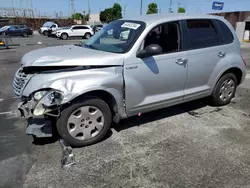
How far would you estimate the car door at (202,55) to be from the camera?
403 centimetres

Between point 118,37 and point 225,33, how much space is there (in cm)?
218

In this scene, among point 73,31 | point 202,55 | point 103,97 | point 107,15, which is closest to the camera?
point 103,97

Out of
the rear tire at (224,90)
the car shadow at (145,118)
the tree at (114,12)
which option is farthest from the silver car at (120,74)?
the tree at (114,12)

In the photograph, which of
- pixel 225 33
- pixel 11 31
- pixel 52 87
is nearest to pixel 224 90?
pixel 225 33

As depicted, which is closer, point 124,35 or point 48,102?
point 48,102

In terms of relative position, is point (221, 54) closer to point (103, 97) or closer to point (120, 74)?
point (120, 74)

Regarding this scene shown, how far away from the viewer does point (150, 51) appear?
3404 millimetres

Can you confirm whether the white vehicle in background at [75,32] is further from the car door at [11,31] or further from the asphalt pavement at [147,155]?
the asphalt pavement at [147,155]

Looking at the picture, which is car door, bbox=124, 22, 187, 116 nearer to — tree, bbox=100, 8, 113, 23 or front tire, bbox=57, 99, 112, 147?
front tire, bbox=57, 99, 112, 147

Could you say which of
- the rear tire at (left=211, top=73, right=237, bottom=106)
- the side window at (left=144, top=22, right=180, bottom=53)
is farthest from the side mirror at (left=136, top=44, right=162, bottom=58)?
the rear tire at (left=211, top=73, right=237, bottom=106)

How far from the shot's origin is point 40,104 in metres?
3.00

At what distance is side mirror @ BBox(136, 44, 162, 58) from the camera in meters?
3.39

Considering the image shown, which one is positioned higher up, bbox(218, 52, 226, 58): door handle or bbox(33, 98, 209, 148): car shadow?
bbox(218, 52, 226, 58): door handle

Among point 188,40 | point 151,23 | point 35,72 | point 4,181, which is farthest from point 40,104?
point 188,40
